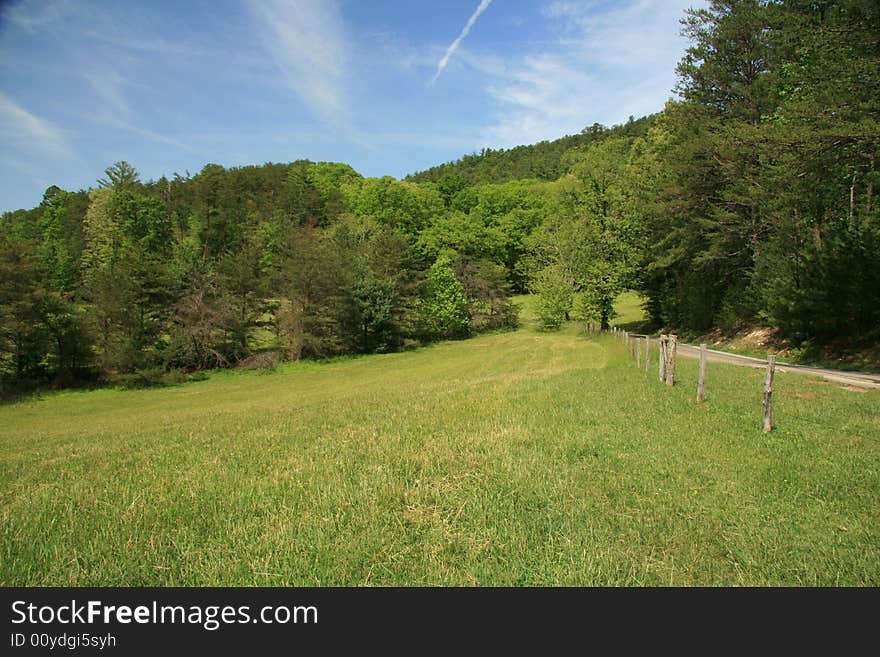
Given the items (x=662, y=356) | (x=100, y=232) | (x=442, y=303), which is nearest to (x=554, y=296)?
(x=442, y=303)

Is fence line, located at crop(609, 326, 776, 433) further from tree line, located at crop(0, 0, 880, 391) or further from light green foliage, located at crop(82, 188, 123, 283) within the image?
light green foliage, located at crop(82, 188, 123, 283)

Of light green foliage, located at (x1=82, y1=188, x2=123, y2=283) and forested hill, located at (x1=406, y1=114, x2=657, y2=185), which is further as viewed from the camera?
forested hill, located at (x1=406, y1=114, x2=657, y2=185)

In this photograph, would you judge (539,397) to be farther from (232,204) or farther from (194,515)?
(232,204)

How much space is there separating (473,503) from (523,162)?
13478 cm

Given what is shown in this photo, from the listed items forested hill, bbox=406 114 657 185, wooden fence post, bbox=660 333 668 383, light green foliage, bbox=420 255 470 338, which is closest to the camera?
wooden fence post, bbox=660 333 668 383

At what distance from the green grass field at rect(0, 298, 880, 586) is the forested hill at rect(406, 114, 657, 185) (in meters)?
101

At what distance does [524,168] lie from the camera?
123875 millimetres

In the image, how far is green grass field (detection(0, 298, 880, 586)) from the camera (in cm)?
362

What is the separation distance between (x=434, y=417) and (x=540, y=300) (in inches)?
1783

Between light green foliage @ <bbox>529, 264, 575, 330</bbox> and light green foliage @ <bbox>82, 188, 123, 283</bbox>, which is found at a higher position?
light green foliage @ <bbox>82, 188, 123, 283</bbox>

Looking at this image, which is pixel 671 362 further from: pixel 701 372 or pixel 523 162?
pixel 523 162

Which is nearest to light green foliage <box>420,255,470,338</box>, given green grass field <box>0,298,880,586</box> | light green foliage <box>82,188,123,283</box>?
light green foliage <box>82,188,123,283</box>

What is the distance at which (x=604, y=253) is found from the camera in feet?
140

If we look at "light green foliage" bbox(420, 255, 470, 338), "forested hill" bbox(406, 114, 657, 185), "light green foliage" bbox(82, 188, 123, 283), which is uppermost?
"forested hill" bbox(406, 114, 657, 185)
